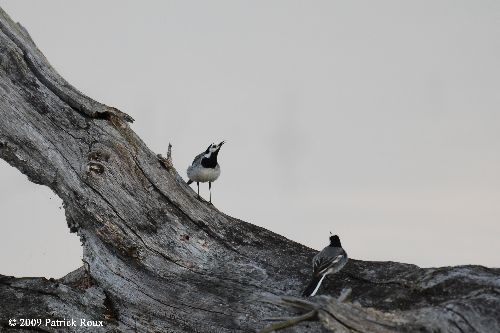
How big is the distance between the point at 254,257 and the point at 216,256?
631mm

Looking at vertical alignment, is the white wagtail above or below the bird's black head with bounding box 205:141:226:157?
below

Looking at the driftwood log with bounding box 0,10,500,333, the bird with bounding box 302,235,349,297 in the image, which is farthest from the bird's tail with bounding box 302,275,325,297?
the driftwood log with bounding box 0,10,500,333

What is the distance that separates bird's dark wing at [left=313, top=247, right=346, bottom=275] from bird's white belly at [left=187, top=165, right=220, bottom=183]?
4784 mm

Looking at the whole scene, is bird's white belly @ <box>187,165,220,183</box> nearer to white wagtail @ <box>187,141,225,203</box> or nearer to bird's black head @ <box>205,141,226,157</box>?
white wagtail @ <box>187,141,225,203</box>

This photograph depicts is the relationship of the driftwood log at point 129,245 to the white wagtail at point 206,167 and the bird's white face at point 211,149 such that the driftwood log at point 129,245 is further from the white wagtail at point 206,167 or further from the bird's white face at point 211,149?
the bird's white face at point 211,149

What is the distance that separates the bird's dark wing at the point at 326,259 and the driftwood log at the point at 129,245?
1.38ft

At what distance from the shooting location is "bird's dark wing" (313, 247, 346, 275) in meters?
11.6

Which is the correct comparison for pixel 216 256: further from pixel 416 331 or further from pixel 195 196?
pixel 416 331

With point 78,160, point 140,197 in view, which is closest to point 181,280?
point 140,197

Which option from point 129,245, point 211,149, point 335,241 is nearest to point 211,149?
point 211,149

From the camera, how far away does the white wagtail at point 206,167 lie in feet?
53.1

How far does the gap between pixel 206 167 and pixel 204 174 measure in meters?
0.17

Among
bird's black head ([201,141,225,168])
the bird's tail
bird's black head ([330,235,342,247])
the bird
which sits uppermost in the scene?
bird's black head ([201,141,225,168])

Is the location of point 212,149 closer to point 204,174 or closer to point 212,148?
point 212,148
